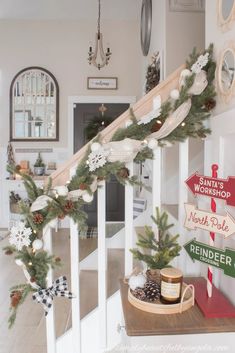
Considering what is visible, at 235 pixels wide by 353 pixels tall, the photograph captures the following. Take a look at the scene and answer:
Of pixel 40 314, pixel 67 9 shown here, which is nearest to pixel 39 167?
pixel 67 9

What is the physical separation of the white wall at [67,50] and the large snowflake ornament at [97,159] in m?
4.08

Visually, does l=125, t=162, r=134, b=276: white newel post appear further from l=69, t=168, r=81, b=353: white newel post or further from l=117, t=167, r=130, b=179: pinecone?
l=69, t=168, r=81, b=353: white newel post

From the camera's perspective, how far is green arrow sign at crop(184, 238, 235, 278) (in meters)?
1.10

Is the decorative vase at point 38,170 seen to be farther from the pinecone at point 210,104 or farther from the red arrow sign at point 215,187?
the red arrow sign at point 215,187

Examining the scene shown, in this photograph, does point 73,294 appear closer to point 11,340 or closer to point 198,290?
point 198,290

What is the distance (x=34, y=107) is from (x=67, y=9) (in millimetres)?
1522

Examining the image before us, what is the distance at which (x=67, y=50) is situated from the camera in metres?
5.25

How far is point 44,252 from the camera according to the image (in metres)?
1.46

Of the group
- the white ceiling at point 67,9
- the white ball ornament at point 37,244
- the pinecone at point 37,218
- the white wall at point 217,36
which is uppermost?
the white ceiling at point 67,9

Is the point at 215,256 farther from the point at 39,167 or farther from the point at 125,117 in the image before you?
the point at 39,167

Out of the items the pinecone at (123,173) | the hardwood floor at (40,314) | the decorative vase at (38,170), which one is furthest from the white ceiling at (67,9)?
the pinecone at (123,173)

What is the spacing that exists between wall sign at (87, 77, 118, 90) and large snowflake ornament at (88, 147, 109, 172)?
407cm

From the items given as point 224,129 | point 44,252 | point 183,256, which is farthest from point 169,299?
point 224,129

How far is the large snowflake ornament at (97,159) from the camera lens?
4.59ft
